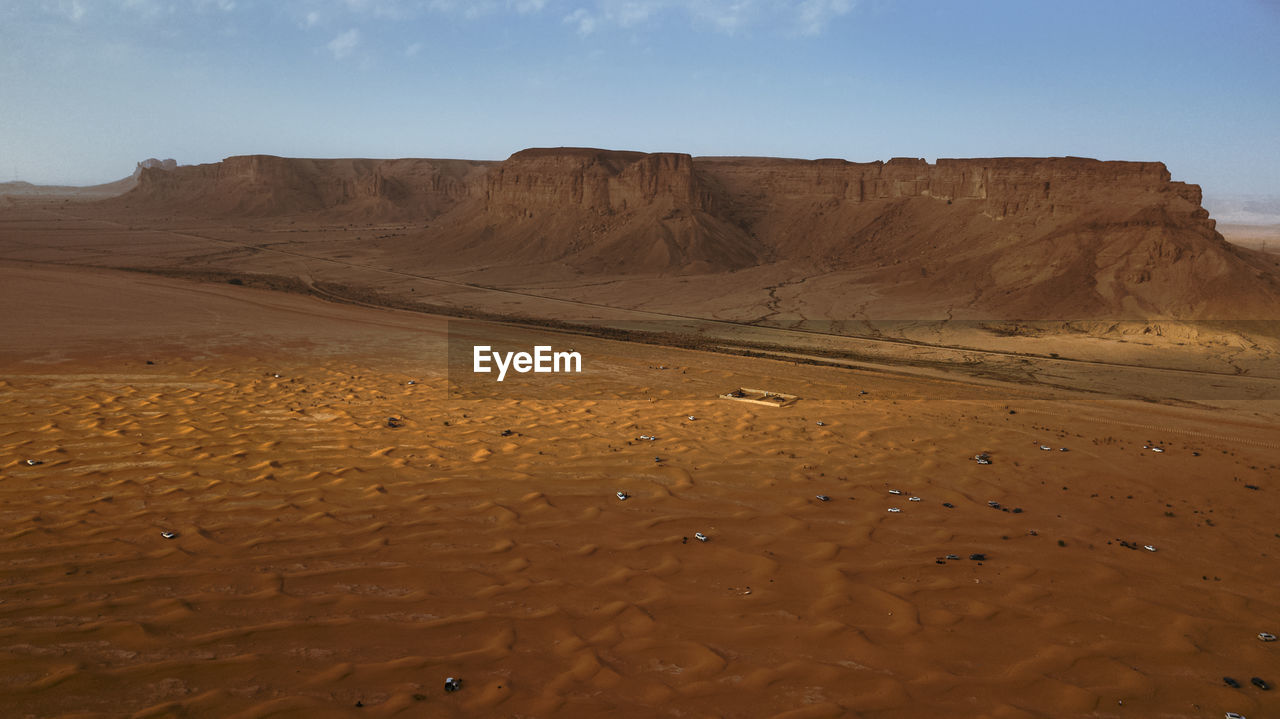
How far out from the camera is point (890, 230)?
1886 inches

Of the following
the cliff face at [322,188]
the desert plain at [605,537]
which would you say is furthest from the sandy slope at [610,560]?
the cliff face at [322,188]

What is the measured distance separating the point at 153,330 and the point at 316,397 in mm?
9449

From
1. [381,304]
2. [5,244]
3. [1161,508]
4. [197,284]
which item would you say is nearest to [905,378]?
[1161,508]

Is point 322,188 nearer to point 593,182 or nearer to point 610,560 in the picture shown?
point 593,182

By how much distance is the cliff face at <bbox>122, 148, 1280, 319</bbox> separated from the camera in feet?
104

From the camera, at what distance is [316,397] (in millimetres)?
11055

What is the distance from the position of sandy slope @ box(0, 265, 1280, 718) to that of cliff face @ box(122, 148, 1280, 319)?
24409 millimetres

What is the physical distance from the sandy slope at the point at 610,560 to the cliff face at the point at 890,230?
24409mm

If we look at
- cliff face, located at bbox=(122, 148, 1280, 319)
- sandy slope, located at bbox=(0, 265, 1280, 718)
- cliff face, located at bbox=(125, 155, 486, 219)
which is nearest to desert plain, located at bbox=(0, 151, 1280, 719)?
sandy slope, located at bbox=(0, 265, 1280, 718)

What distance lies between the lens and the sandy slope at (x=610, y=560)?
3.99 meters

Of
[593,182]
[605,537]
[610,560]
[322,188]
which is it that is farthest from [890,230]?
[322,188]

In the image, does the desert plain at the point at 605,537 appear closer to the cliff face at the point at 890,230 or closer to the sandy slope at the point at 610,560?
the sandy slope at the point at 610,560

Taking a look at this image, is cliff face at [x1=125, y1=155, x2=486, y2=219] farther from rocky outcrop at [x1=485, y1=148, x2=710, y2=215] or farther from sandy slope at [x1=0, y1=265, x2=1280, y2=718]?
sandy slope at [x1=0, y1=265, x2=1280, y2=718]

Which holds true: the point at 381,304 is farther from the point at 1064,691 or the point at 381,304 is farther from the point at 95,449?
the point at 1064,691
